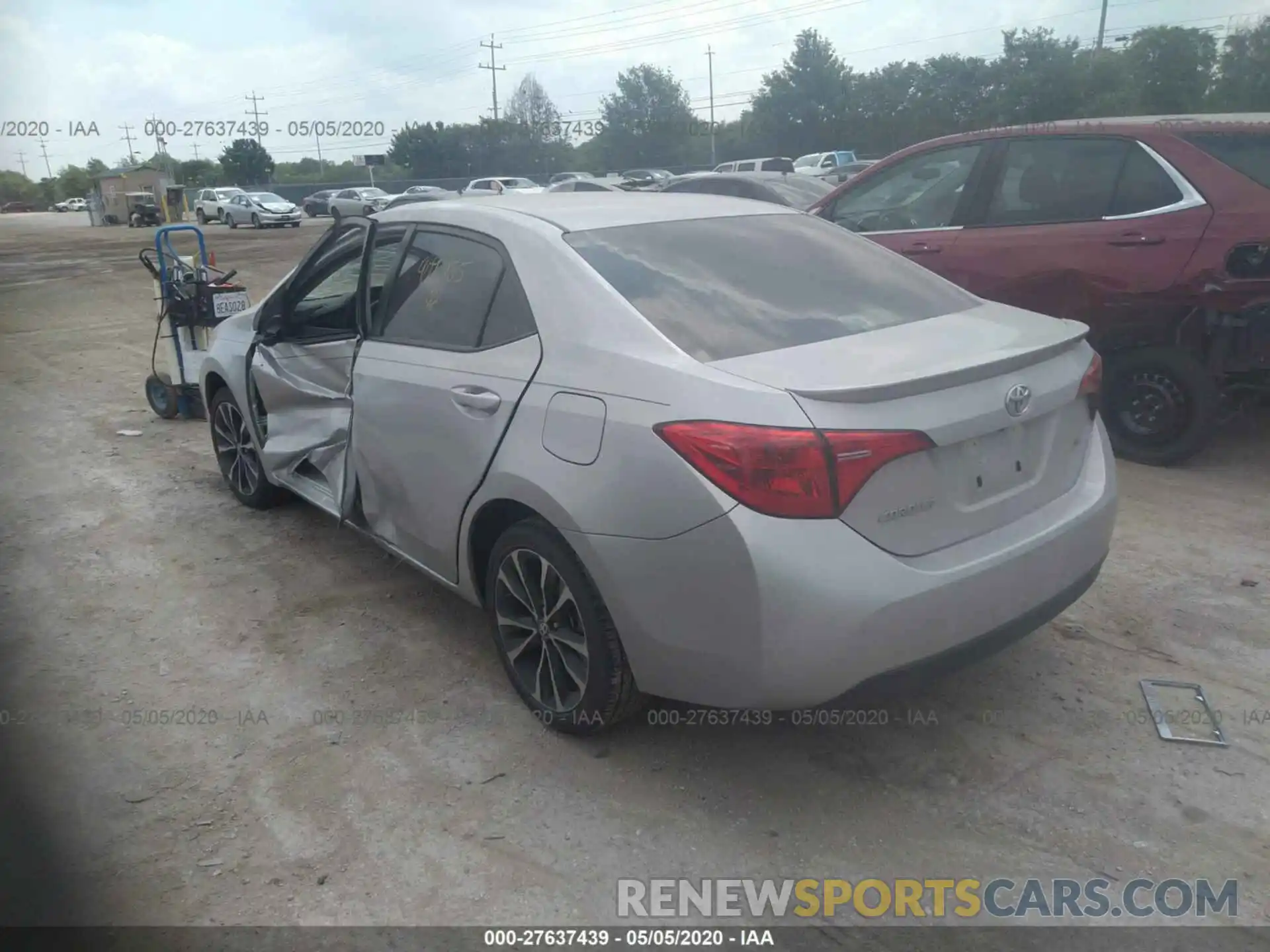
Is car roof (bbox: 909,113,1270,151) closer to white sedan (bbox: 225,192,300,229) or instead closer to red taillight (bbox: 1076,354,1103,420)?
red taillight (bbox: 1076,354,1103,420)

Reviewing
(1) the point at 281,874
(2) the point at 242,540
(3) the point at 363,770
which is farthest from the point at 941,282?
(2) the point at 242,540

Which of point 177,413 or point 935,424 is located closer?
point 935,424

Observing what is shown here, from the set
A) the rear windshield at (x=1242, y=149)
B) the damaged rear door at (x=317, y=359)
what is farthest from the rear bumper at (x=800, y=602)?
the rear windshield at (x=1242, y=149)

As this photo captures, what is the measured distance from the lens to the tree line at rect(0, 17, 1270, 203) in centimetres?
3044

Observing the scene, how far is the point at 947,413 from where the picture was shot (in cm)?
256

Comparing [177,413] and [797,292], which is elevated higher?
[797,292]

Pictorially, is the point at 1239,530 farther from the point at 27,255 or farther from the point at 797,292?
the point at 27,255

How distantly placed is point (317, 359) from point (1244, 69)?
107 feet

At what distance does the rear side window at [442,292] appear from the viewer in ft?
11.1

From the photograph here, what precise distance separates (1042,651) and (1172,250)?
2.77 metres

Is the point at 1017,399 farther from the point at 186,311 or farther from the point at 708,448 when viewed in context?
the point at 186,311

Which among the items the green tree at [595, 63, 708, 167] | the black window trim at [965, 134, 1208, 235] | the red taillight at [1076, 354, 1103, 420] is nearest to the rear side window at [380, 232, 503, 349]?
the red taillight at [1076, 354, 1103, 420]

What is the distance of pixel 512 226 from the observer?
3.39m

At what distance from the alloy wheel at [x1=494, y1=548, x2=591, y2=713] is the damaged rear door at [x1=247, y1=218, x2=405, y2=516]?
4.00 feet
